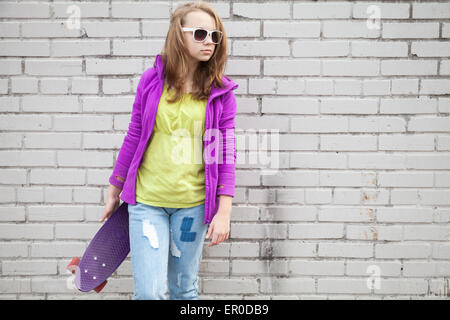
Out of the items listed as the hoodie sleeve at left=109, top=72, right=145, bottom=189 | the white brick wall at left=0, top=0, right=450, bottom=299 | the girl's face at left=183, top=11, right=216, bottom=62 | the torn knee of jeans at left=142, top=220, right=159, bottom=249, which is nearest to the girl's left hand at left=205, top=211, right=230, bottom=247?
the torn knee of jeans at left=142, top=220, right=159, bottom=249

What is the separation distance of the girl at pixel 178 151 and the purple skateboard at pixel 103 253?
26 centimetres

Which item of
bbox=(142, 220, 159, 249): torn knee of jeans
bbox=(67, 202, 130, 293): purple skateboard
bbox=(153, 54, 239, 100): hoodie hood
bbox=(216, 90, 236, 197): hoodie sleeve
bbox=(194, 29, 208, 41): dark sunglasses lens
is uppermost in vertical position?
bbox=(194, 29, 208, 41): dark sunglasses lens

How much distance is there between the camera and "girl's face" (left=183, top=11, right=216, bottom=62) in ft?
6.47

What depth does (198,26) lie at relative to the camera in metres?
1.97

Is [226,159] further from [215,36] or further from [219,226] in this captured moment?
[215,36]

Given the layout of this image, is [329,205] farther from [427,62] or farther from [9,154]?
[9,154]

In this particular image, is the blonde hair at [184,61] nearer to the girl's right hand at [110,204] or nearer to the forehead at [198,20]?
the forehead at [198,20]

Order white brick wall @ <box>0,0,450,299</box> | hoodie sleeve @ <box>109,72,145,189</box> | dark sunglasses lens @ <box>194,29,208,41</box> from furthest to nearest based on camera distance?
white brick wall @ <box>0,0,450,299</box>
hoodie sleeve @ <box>109,72,145,189</box>
dark sunglasses lens @ <box>194,29,208,41</box>

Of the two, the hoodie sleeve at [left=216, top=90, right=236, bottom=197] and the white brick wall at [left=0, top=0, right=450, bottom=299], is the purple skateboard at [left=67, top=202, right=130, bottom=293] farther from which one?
the hoodie sleeve at [left=216, top=90, right=236, bottom=197]

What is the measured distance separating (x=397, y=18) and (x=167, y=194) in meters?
1.94

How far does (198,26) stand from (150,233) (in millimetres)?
1077

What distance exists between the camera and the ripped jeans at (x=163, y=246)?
6.60 feet

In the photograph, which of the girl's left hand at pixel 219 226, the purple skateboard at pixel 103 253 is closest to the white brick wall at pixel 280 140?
the purple skateboard at pixel 103 253
